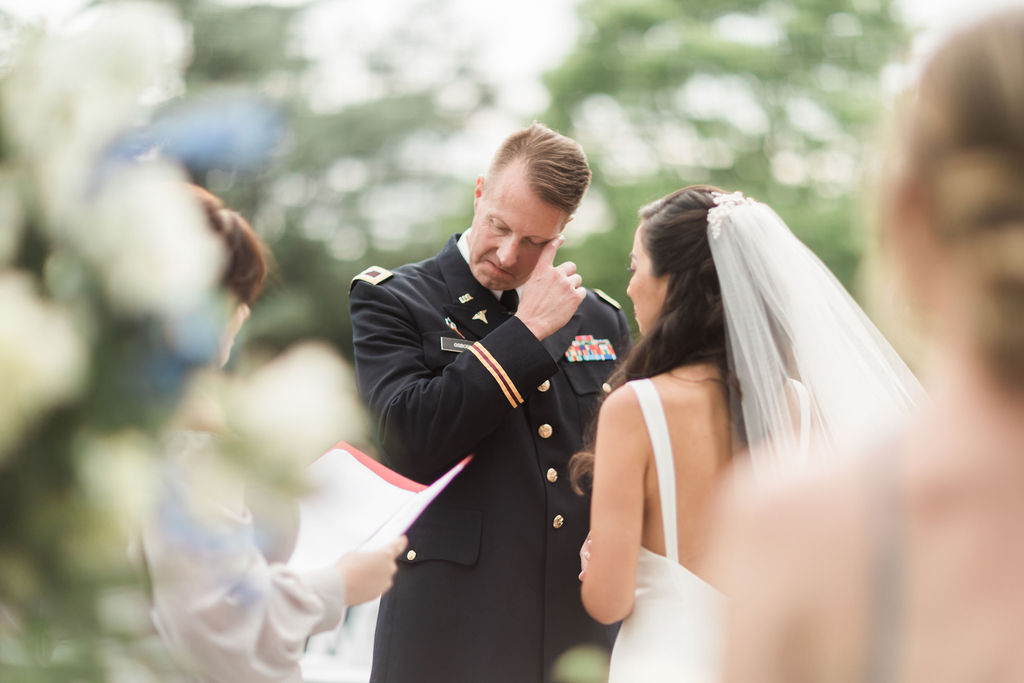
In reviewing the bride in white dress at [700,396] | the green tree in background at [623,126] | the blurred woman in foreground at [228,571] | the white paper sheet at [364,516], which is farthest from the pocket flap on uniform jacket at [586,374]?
the green tree in background at [623,126]

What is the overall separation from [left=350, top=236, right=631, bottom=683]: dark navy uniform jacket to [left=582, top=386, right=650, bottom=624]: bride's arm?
474 mm

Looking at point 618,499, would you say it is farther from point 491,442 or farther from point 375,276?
point 375,276

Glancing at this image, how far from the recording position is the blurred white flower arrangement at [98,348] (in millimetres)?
855

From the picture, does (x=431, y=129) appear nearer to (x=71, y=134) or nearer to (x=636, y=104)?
(x=636, y=104)

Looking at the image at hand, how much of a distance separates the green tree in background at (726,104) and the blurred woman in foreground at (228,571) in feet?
51.9

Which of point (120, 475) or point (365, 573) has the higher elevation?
point (120, 475)

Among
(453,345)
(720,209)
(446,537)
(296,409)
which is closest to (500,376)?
(453,345)

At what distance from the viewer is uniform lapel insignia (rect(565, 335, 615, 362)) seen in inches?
120

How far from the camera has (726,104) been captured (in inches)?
728

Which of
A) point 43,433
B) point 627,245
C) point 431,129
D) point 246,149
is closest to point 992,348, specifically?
point 246,149

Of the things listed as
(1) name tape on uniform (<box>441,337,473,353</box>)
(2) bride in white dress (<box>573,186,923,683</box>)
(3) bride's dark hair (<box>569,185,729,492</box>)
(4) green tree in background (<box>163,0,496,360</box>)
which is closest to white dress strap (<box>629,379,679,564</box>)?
(2) bride in white dress (<box>573,186,923,683</box>)

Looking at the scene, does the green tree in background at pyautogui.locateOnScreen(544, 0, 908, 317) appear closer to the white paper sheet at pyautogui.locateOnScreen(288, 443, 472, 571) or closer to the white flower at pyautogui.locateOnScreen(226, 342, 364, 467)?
the white paper sheet at pyautogui.locateOnScreen(288, 443, 472, 571)

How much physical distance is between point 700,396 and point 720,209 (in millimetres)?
462

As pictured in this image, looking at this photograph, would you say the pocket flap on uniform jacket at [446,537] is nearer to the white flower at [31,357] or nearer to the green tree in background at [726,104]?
the white flower at [31,357]
